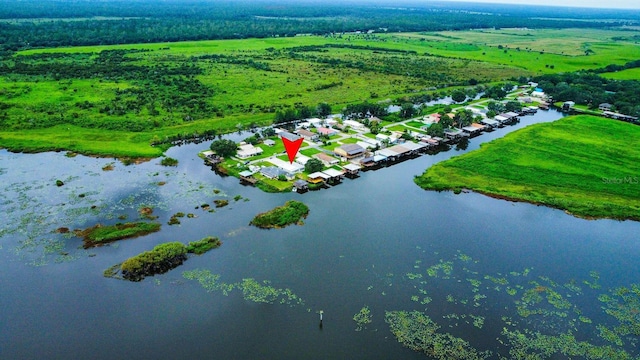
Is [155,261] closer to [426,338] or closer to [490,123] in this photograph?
[426,338]

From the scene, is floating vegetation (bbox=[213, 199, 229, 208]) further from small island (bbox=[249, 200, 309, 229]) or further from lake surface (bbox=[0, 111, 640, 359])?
small island (bbox=[249, 200, 309, 229])

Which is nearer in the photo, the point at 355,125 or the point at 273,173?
the point at 273,173

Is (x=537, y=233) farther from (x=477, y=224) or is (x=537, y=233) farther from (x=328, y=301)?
(x=328, y=301)

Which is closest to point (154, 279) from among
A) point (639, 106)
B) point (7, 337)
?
point (7, 337)

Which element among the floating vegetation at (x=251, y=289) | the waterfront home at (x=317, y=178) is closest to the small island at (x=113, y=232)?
the floating vegetation at (x=251, y=289)

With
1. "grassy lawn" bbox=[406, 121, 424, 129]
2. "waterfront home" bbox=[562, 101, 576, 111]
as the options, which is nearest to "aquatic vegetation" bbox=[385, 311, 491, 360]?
"grassy lawn" bbox=[406, 121, 424, 129]

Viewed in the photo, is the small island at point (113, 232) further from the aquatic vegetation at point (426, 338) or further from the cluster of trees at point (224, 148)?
the aquatic vegetation at point (426, 338)

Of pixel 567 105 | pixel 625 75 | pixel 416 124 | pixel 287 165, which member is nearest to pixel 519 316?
pixel 287 165
